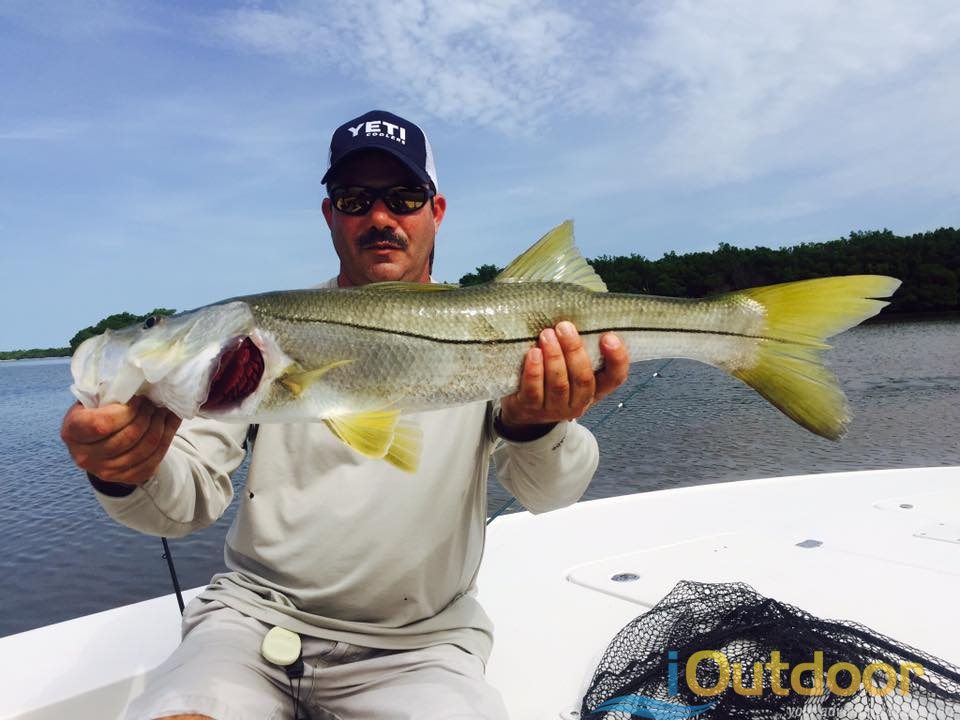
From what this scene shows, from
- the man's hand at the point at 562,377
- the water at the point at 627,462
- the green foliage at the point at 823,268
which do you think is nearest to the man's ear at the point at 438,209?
the man's hand at the point at 562,377

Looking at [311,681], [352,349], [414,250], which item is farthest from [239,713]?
[414,250]

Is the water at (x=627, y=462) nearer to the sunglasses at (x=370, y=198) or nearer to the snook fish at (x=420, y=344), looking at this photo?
the sunglasses at (x=370, y=198)

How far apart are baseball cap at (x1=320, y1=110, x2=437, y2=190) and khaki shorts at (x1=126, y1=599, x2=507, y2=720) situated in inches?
87.4

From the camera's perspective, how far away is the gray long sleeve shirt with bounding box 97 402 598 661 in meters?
2.74

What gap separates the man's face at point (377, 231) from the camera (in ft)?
11.1

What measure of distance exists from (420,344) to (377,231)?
1113 mm

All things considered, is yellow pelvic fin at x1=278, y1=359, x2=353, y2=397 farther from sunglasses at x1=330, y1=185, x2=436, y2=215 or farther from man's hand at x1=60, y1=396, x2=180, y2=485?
sunglasses at x1=330, y1=185, x2=436, y2=215

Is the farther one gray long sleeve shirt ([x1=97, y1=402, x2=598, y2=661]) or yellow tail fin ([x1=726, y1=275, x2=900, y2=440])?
gray long sleeve shirt ([x1=97, y1=402, x2=598, y2=661])

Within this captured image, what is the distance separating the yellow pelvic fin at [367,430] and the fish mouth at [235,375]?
0.30 meters

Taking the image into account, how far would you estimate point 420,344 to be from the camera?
2500mm

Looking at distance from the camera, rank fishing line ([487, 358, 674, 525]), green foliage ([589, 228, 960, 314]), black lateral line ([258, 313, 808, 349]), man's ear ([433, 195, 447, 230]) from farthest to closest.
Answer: green foliage ([589, 228, 960, 314]), fishing line ([487, 358, 674, 525]), man's ear ([433, 195, 447, 230]), black lateral line ([258, 313, 808, 349])

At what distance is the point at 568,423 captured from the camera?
9.91 feet

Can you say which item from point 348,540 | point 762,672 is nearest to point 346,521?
point 348,540

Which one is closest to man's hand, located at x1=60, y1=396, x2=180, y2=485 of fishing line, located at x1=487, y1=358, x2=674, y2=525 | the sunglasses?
the sunglasses
